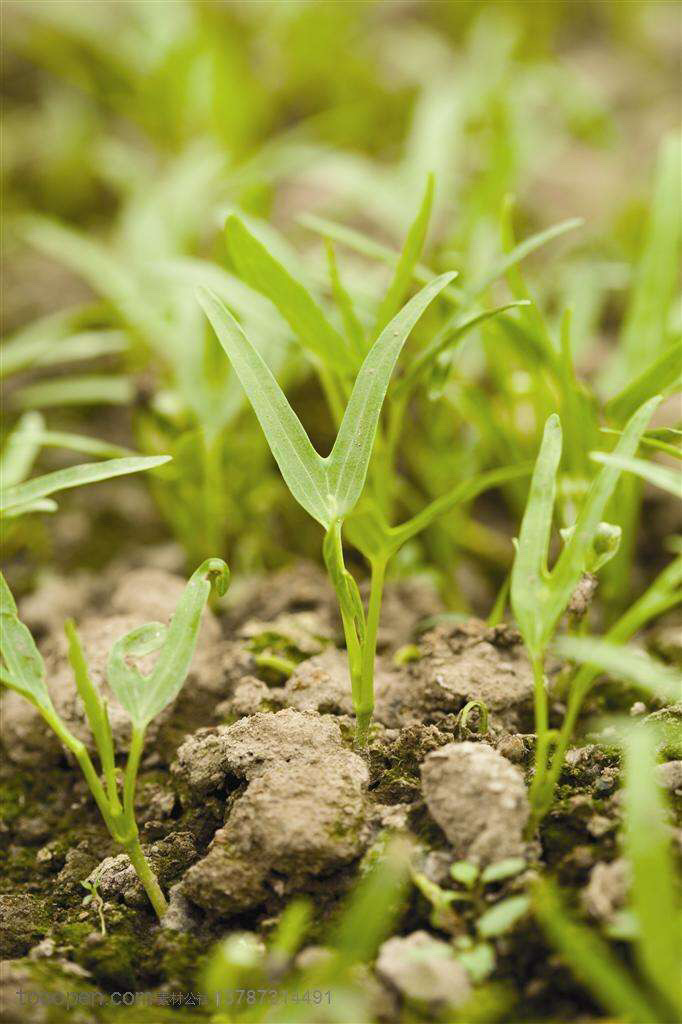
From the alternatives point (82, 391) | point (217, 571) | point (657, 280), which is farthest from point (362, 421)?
point (82, 391)

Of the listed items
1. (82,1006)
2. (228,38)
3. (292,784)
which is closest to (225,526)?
(292,784)

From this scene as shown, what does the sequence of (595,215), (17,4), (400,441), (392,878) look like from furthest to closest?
(17,4)
(595,215)
(400,441)
(392,878)

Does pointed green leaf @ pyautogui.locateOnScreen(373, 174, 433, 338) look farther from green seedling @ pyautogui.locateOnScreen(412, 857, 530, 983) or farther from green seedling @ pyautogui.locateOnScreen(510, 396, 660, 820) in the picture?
green seedling @ pyautogui.locateOnScreen(412, 857, 530, 983)

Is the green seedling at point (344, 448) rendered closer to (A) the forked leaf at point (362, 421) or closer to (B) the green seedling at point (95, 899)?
(A) the forked leaf at point (362, 421)

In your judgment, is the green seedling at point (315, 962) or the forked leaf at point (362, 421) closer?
the green seedling at point (315, 962)

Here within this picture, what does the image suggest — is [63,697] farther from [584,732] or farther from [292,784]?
[584,732]

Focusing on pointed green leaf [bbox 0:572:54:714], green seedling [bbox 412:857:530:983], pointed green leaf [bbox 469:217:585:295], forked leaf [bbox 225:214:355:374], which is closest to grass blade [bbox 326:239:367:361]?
forked leaf [bbox 225:214:355:374]

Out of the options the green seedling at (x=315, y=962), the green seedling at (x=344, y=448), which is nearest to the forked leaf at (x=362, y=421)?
the green seedling at (x=344, y=448)
